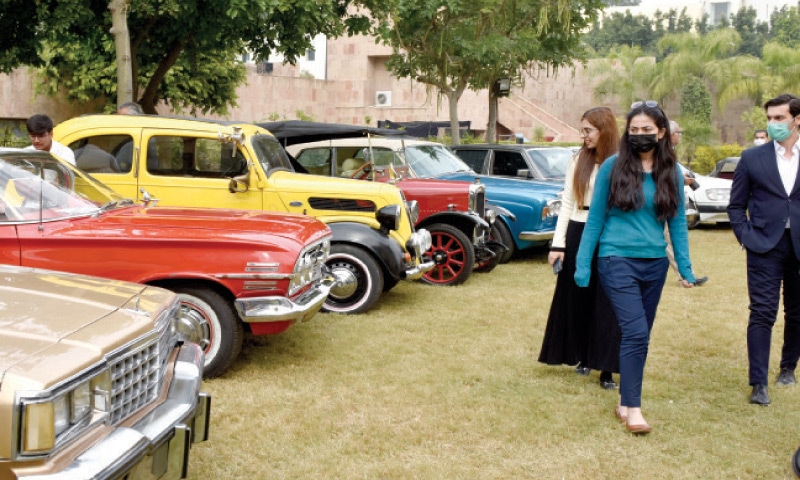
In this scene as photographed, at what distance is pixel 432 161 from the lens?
11.8m

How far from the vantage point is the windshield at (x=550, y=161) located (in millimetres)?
13070

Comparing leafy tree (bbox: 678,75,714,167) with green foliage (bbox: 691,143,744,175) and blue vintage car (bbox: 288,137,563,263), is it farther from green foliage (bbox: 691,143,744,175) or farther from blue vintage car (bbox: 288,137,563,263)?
blue vintage car (bbox: 288,137,563,263)

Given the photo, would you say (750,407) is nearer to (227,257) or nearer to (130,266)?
(227,257)

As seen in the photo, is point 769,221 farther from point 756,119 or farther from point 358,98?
point 756,119

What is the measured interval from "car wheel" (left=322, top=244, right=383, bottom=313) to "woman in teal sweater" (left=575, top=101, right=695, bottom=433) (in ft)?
10.8

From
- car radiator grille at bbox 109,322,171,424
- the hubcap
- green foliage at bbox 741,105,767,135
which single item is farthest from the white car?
green foliage at bbox 741,105,767,135

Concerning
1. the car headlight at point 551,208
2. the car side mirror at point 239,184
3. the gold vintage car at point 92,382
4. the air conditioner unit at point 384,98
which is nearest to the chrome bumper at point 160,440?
the gold vintage car at point 92,382

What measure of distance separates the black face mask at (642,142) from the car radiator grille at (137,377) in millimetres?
2799

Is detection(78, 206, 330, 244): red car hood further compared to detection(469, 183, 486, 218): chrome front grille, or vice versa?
detection(469, 183, 486, 218): chrome front grille

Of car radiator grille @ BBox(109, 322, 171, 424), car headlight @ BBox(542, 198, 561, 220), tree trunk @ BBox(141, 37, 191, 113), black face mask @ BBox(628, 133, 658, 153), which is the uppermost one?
tree trunk @ BBox(141, 37, 191, 113)

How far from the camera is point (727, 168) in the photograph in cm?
1741

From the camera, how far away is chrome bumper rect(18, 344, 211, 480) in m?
2.95

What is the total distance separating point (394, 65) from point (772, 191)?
611 inches

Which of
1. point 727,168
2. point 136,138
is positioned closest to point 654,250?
point 136,138
